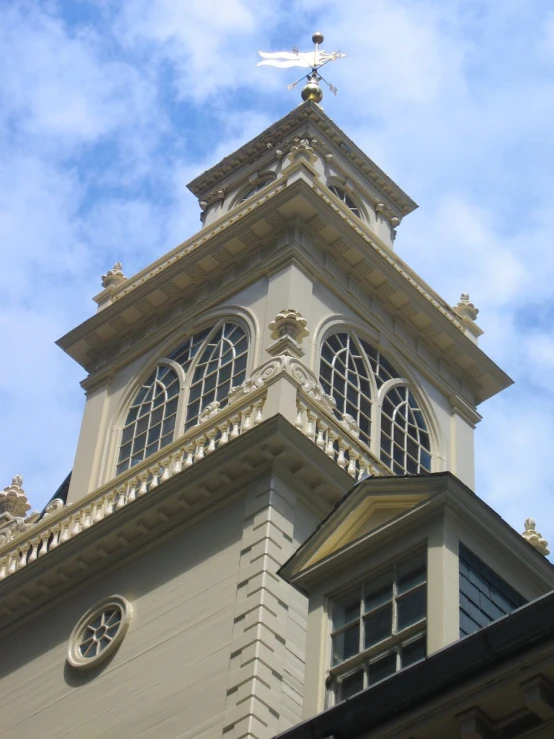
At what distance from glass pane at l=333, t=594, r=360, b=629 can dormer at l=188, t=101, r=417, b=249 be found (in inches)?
853

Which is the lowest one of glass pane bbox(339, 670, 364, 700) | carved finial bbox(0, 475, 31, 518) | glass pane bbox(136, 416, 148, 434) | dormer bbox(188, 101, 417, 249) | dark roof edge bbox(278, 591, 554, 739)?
dark roof edge bbox(278, 591, 554, 739)

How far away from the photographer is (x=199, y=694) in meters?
23.0

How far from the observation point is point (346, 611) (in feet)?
59.7

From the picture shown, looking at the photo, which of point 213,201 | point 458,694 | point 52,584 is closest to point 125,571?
point 52,584

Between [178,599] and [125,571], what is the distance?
6.00ft

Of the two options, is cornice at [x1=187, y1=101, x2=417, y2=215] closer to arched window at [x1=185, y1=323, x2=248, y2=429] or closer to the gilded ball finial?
the gilded ball finial

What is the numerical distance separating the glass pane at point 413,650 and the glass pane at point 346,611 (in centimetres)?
102

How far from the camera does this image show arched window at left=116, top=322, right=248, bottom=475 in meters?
30.6

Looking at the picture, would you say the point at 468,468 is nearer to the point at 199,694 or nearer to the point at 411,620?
the point at 199,694

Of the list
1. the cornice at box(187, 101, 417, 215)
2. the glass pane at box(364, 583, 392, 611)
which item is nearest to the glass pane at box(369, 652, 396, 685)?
the glass pane at box(364, 583, 392, 611)

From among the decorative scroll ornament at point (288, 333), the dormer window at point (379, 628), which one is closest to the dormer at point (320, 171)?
the decorative scroll ornament at point (288, 333)

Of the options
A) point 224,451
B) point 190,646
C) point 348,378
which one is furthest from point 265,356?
point 190,646

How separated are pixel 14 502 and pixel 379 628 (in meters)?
14.6

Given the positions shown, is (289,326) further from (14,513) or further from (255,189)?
(255,189)
